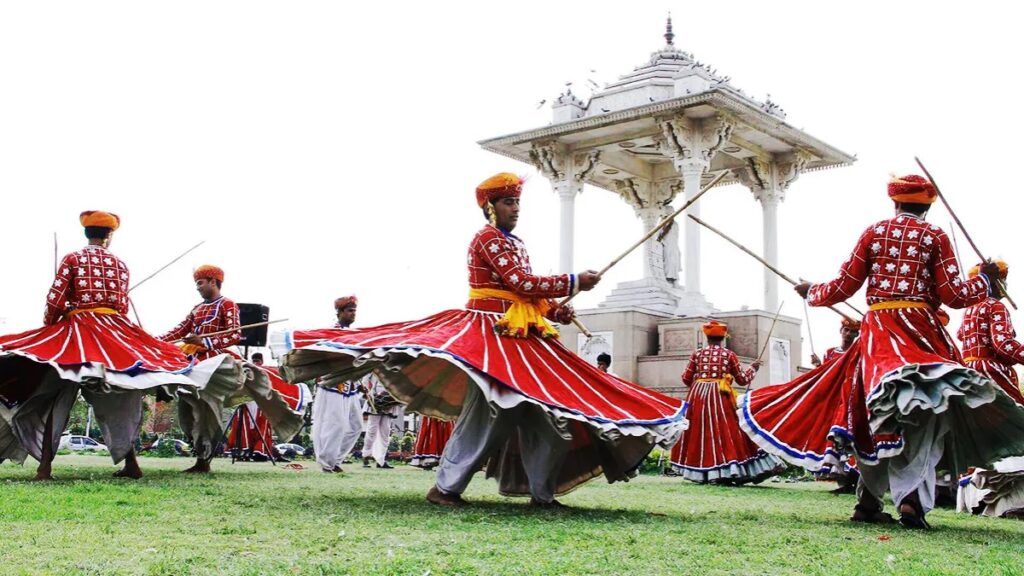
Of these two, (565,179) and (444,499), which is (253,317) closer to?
(444,499)

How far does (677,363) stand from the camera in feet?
62.2

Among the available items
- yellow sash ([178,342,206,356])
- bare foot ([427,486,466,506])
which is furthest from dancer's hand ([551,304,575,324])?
yellow sash ([178,342,206,356])

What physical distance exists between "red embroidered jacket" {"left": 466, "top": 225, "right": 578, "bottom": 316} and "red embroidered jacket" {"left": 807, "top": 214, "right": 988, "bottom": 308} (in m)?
1.64

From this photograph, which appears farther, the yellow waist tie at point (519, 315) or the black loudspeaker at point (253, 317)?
the black loudspeaker at point (253, 317)

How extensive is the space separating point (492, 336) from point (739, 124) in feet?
47.1

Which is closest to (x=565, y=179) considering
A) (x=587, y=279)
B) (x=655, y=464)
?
(x=655, y=464)

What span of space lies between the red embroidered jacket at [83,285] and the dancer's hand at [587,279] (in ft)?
12.3

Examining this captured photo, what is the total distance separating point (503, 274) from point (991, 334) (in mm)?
3374

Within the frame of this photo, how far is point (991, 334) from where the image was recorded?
7516mm

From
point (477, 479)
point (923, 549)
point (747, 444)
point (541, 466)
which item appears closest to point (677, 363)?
point (747, 444)

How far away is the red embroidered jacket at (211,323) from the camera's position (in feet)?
31.7

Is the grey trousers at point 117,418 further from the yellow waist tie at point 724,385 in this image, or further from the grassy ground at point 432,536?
the yellow waist tie at point 724,385

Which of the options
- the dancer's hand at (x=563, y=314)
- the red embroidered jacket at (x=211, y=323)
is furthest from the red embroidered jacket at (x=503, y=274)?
the red embroidered jacket at (x=211, y=323)

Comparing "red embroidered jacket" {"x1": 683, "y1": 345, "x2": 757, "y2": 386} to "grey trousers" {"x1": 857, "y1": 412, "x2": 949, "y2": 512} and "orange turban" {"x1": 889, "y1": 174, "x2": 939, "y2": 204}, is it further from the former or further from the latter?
"grey trousers" {"x1": 857, "y1": 412, "x2": 949, "y2": 512}
